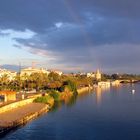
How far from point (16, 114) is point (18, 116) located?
3.22 ft

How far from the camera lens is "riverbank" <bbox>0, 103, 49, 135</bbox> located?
84.2 feet

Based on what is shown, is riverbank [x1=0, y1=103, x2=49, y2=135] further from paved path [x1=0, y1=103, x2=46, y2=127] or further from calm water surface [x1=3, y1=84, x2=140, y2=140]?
calm water surface [x1=3, y1=84, x2=140, y2=140]

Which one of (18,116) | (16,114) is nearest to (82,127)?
(18,116)

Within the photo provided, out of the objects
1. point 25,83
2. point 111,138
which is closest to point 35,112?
point 111,138

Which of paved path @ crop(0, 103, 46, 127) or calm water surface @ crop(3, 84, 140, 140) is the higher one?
paved path @ crop(0, 103, 46, 127)

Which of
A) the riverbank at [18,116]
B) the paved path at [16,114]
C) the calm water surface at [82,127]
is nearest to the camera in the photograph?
the calm water surface at [82,127]

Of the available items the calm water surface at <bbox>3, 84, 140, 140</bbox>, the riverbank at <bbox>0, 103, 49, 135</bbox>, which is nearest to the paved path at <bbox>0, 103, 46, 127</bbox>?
the riverbank at <bbox>0, 103, 49, 135</bbox>

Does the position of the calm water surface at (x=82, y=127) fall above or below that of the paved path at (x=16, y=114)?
below

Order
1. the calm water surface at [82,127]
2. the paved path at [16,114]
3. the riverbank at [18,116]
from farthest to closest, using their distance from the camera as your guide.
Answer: the paved path at [16,114] < the riverbank at [18,116] < the calm water surface at [82,127]

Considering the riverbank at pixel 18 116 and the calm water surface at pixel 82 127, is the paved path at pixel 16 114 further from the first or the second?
the calm water surface at pixel 82 127

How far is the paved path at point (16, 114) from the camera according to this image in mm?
26936

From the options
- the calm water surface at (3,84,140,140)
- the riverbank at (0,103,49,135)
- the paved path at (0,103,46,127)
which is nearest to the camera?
the calm water surface at (3,84,140,140)

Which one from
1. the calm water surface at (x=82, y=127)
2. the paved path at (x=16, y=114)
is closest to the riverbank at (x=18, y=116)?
the paved path at (x=16, y=114)

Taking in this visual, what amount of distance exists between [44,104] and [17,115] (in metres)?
9.94
